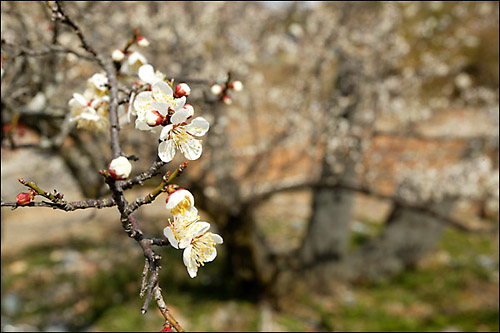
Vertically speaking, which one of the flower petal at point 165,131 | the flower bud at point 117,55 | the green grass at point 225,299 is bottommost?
the green grass at point 225,299

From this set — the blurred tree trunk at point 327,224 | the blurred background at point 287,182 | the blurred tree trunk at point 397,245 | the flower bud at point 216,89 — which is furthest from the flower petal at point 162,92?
the blurred tree trunk at point 397,245

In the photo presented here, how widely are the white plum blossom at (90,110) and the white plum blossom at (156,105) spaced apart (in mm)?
372

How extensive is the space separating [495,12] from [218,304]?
411cm

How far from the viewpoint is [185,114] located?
41.8 inches

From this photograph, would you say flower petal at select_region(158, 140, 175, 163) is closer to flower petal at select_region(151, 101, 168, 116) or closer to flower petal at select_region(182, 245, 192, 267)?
flower petal at select_region(151, 101, 168, 116)

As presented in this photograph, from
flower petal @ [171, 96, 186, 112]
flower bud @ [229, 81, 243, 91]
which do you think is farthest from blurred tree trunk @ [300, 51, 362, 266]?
flower petal @ [171, 96, 186, 112]

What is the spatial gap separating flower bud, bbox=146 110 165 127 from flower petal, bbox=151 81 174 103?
4.0 inches

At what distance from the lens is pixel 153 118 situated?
104 centimetres

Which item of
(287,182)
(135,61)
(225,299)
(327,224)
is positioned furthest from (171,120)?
(327,224)

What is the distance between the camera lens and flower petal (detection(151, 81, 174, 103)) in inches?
45.3

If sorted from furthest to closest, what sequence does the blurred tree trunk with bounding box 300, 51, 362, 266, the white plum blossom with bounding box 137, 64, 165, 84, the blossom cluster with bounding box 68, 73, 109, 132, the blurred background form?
the blurred tree trunk with bounding box 300, 51, 362, 266 < the blurred background < the blossom cluster with bounding box 68, 73, 109, 132 < the white plum blossom with bounding box 137, 64, 165, 84

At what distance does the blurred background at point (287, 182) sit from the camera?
11.6 ft

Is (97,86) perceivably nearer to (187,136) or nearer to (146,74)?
(146,74)

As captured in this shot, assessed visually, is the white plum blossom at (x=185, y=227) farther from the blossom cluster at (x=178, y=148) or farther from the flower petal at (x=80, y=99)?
the flower petal at (x=80, y=99)
